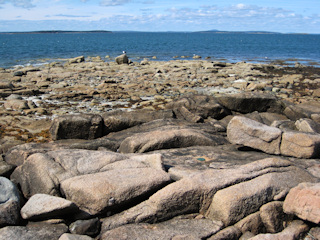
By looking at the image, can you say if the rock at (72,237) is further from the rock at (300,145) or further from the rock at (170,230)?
the rock at (300,145)

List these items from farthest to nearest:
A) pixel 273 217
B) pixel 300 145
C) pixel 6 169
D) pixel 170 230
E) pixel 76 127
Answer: pixel 76 127, pixel 300 145, pixel 6 169, pixel 273 217, pixel 170 230

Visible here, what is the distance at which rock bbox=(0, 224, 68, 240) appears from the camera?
598 cm

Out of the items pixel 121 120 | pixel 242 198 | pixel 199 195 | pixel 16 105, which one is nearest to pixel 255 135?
pixel 242 198

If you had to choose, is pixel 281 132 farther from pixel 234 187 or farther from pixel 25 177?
pixel 25 177

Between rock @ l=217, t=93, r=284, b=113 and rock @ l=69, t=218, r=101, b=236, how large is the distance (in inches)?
440

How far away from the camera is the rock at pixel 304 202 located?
22.2 ft

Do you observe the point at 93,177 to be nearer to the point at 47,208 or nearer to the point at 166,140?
the point at 47,208

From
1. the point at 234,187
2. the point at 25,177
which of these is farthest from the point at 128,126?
the point at 234,187

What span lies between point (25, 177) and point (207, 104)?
9.87m

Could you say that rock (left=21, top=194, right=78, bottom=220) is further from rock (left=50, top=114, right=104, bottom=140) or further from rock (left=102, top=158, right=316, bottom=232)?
rock (left=50, top=114, right=104, bottom=140)

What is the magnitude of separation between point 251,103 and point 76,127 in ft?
28.7

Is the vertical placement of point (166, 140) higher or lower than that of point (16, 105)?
higher

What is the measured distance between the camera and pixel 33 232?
617 centimetres

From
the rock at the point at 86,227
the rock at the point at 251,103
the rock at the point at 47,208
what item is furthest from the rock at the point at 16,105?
the rock at the point at 86,227
